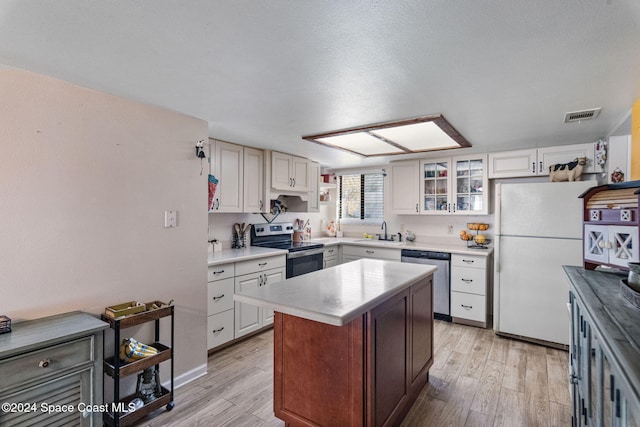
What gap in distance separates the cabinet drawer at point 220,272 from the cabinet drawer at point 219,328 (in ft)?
1.14

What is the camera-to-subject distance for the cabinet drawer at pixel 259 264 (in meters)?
3.18

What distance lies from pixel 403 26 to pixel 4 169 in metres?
2.08

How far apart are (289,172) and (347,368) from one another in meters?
2.80

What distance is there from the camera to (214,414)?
6.92 feet

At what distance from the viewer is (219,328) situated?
2.97m

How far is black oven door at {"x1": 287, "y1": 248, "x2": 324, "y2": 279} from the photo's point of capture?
3750 millimetres

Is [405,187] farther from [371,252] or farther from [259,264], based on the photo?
[259,264]

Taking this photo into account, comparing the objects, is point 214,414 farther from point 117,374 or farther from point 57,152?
point 57,152

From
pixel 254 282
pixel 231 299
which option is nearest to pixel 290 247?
pixel 254 282

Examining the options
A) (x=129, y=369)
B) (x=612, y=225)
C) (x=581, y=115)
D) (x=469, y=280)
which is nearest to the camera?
(x=612, y=225)

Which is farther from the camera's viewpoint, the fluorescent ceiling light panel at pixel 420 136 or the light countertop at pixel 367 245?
the light countertop at pixel 367 245

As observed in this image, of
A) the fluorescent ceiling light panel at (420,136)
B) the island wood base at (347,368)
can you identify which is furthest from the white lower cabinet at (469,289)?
the island wood base at (347,368)

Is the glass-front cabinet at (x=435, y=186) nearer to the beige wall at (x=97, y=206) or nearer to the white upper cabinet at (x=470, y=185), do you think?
the white upper cabinet at (x=470, y=185)

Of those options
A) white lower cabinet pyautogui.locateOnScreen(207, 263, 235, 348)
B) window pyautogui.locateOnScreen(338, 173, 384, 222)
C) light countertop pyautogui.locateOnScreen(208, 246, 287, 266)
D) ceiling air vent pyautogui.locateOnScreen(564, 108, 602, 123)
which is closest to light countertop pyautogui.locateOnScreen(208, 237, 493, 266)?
light countertop pyautogui.locateOnScreen(208, 246, 287, 266)
